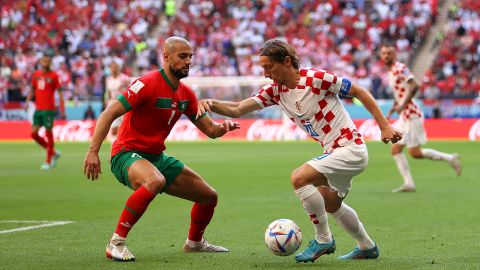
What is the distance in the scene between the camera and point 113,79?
75.2 ft

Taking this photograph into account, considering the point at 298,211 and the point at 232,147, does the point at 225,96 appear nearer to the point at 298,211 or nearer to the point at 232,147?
the point at 232,147

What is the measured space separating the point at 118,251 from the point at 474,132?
26.5 metres

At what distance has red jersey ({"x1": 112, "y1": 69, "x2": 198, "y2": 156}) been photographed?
334 inches

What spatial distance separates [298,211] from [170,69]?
4.74 metres

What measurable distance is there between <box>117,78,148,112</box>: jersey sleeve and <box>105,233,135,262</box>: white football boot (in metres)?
1.18

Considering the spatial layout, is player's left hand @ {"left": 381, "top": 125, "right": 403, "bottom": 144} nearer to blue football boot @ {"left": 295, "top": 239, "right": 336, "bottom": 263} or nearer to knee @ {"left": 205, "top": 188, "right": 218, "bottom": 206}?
blue football boot @ {"left": 295, "top": 239, "right": 336, "bottom": 263}

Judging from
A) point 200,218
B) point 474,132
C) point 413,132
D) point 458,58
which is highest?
point 200,218

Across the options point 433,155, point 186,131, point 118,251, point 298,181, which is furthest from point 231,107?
point 186,131

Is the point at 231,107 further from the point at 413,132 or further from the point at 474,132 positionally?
the point at 474,132

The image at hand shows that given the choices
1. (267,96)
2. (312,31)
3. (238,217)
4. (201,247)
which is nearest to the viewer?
(267,96)

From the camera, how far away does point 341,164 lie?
8.08 m

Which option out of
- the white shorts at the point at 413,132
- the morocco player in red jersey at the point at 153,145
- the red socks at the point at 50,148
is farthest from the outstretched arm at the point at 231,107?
the red socks at the point at 50,148

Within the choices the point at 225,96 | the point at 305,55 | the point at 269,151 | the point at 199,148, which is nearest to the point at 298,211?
the point at 269,151

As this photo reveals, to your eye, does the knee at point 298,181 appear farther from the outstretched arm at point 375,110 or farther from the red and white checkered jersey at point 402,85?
the red and white checkered jersey at point 402,85
